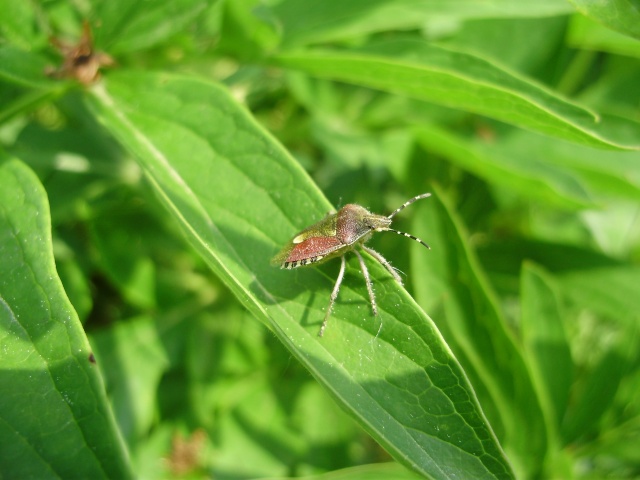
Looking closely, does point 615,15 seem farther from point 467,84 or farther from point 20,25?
point 20,25

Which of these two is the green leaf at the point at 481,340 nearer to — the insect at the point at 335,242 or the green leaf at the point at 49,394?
the insect at the point at 335,242

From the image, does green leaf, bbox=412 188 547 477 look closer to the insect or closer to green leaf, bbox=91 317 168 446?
the insect

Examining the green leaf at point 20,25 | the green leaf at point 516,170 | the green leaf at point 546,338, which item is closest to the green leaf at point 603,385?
the green leaf at point 546,338

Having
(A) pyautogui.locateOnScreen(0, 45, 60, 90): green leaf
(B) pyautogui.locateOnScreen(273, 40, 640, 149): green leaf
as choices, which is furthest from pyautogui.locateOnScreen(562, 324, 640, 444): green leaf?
(A) pyautogui.locateOnScreen(0, 45, 60, 90): green leaf

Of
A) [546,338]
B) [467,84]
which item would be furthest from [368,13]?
[546,338]

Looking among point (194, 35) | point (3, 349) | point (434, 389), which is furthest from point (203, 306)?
point (434, 389)

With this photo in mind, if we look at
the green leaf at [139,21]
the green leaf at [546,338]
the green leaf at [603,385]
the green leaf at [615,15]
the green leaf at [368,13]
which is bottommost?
the green leaf at [603,385]
